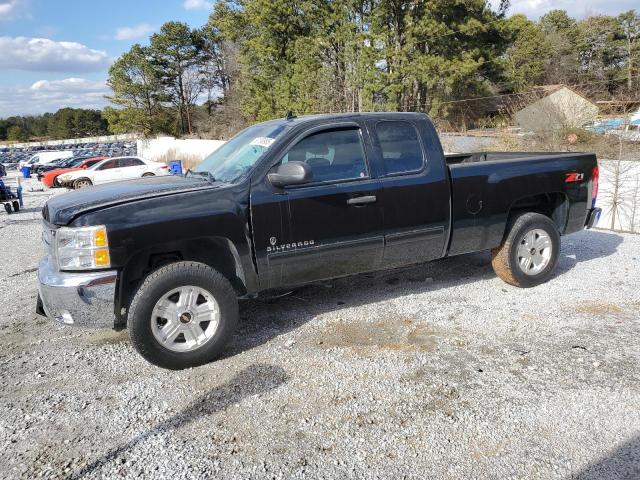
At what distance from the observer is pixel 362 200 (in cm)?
434

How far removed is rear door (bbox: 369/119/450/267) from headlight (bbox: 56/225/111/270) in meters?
2.32

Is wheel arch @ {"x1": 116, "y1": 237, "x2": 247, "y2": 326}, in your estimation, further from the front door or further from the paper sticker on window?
the paper sticker on window

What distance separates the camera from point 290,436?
2982 mm

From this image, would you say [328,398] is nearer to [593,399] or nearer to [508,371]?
[508,371]

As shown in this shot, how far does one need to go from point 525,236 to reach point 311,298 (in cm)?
240

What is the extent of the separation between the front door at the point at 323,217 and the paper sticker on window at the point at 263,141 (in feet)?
0.64

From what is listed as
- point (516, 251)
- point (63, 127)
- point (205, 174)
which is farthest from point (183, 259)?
point (63, 127)

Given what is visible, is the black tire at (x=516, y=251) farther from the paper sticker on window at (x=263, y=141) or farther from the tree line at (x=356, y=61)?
the tree line at (x=356, y=61)

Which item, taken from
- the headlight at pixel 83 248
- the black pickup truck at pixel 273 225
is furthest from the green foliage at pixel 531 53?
the headlight at pixel 83 248

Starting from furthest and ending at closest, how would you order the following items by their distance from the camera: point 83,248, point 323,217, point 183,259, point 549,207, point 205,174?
1. point 549,207
2. point 205,174
3. point 323,217
4. point 183,259
5. point 83,248

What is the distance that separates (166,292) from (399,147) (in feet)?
8.09

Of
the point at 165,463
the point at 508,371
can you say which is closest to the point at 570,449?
the point at 508,371

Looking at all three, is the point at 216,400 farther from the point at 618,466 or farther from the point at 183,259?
the point at 618,466

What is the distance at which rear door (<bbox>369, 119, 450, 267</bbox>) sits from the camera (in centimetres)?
452
